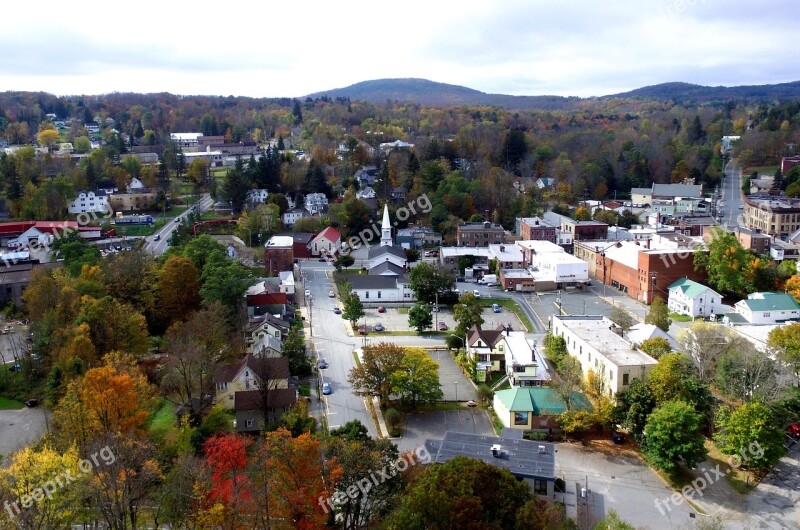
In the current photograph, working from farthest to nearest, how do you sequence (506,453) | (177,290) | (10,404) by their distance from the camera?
(177,290) → (10,404) → (506,453)

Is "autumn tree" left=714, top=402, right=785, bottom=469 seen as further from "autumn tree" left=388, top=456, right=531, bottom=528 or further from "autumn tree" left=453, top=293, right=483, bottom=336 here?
"autumn tree" left=453, top=293, right=483, bottom=336

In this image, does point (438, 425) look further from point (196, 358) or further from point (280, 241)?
point (280, 241)

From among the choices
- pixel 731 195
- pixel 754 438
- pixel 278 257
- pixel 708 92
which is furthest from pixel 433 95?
pixel 754 438

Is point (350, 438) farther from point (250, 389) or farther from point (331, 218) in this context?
point (331, 218)

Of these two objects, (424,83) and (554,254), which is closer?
(554,254)

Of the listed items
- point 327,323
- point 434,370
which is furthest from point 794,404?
point 327,323

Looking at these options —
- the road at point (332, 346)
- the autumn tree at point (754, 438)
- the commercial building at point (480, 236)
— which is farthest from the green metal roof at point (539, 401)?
the commercial building at point (480, 236)

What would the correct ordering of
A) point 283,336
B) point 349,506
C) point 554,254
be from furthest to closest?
point 554,254 < point 283,336 < point 349,506
